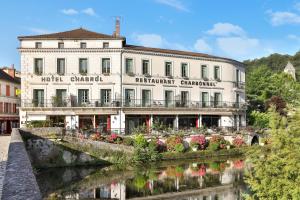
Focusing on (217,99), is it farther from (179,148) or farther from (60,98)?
(60,98)

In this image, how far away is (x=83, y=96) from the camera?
4300cm

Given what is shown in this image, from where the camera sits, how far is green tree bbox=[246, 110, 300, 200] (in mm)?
7664

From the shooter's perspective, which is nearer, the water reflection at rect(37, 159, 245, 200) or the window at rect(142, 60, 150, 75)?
the water reflection at rect(37, 159, 245, 200)

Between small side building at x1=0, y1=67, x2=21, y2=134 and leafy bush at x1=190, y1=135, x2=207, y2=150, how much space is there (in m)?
24.4

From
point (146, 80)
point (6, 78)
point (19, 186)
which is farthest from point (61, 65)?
point (19, 186)

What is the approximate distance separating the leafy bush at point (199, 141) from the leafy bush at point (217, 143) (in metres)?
0.80

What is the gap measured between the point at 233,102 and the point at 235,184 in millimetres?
25760

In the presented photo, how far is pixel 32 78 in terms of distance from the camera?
42312 mm

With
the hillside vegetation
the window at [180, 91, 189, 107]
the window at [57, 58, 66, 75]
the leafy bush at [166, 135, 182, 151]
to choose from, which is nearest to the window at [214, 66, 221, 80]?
the window at [180, 91, 189, 107]

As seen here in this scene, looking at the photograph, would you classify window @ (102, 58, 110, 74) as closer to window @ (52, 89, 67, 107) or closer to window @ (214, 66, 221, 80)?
window @ (52, 89, 67, 107)

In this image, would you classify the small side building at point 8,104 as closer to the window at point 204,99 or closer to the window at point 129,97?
the window at point 129,97

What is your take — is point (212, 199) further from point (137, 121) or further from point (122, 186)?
point (137, 121)

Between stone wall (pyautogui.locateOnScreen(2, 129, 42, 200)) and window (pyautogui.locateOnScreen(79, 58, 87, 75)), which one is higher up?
window (pyautogui.locateOnScreen(79, 58, 87, 75))

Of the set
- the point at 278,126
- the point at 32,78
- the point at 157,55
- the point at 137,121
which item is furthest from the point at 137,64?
the point at 278,126
